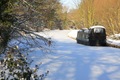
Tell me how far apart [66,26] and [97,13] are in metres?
35.8

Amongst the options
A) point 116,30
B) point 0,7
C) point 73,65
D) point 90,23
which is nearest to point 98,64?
point 73,65

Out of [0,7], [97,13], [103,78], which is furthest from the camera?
[97,13]

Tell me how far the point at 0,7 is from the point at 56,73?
6008 mm

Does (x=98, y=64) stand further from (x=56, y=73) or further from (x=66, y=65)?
(x=56, y=73)

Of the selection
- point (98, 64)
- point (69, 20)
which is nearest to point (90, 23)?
point (69, 20)

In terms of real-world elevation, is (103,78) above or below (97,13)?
below

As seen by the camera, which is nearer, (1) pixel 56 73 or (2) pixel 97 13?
(1) pixel 56 73

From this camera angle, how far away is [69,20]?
72.2 meters

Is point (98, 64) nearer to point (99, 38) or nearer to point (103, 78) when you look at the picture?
point (103, 78)

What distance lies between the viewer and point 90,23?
45.2 metres

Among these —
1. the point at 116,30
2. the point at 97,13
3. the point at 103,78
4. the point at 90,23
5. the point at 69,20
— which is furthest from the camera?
the point at 69,20

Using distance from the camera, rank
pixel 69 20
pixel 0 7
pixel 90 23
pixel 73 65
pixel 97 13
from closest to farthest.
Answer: pixel 0 7 → pixel 73 65 → pixel 97 13 → pixel 90 23 → pixel 69 20

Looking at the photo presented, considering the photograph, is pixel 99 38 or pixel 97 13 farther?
pixel 97 13

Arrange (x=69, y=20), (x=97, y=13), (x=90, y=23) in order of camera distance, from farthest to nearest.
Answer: (x=69, y=20) < (x=90, y=23) < (x=97, y=13)
